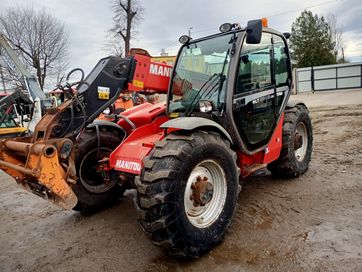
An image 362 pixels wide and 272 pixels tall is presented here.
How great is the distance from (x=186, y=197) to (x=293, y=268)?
3.71 ft

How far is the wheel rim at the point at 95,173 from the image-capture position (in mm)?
4227

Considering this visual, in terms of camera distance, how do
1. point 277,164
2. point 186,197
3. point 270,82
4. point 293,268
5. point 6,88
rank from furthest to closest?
point 6,88
point 277,164
point 270,82
point 186,197
point 293,268

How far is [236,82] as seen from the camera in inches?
147

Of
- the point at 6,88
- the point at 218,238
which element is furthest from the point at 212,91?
the point at 6,88

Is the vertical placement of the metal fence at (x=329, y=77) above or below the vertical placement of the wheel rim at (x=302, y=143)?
above

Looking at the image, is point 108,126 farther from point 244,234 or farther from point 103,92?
point 244,234

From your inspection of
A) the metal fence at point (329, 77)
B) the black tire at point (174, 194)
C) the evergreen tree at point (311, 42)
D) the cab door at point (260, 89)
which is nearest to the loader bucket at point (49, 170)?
the black tire at point (174, 194)

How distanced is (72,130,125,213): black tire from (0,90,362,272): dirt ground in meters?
0.19

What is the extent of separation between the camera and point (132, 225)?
13.1 ft

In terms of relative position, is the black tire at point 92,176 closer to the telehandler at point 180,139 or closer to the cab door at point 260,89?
the telehandler at point 180,139

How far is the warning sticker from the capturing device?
3605 mm

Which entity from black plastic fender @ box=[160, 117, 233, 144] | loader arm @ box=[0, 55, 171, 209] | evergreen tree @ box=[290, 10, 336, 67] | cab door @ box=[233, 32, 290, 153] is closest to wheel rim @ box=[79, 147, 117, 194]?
loader arm @ box=[0, 55, 171, 209]

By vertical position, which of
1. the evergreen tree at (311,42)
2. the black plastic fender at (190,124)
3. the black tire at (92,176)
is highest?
the evergreen tree at (311,42)

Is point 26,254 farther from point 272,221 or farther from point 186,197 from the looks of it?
point 272,221
